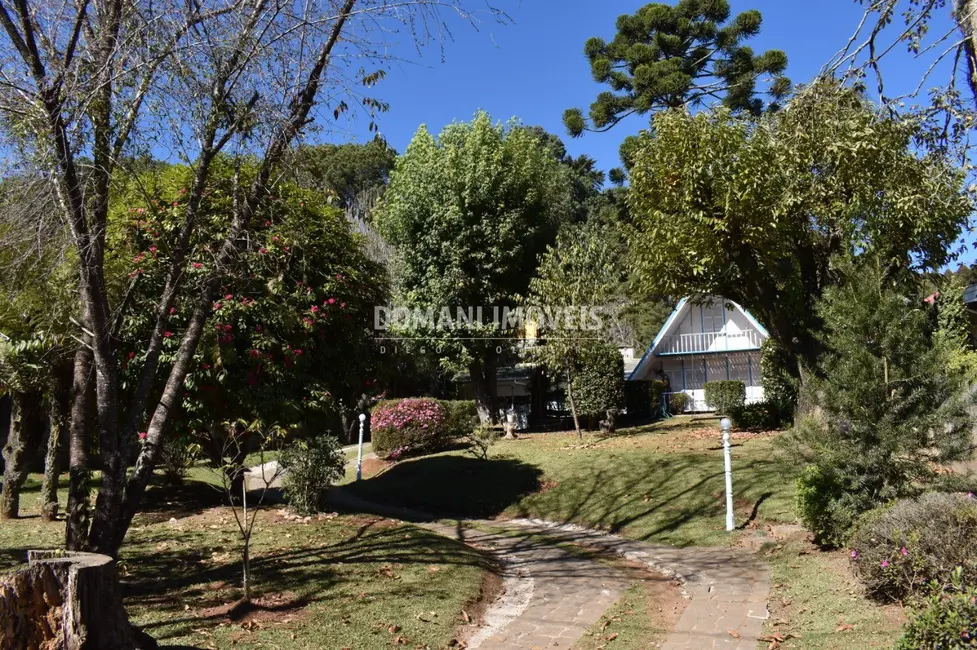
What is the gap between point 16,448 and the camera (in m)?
10.6

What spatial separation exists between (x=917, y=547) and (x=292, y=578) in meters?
5.72

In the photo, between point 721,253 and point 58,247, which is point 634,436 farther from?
point 58,247

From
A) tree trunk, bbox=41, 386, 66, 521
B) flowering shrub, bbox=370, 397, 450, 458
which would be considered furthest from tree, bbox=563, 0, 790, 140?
tree trunk, bbox=41, 386, 66, 521

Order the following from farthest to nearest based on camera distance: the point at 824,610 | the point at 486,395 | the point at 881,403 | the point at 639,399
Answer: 1. the point at 639,399
2. the point at 486,395
3. the point at 881,403
4. the point at 824,610

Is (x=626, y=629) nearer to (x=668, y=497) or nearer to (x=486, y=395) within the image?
(x=668, y=497)

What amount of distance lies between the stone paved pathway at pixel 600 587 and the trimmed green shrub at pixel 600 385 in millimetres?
9580

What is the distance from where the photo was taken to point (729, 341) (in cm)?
2972

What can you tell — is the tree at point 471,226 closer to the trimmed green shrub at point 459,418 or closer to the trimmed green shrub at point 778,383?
the trimmed green shrub at point 459,418

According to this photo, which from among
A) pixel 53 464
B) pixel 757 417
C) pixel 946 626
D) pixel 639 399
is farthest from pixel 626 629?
pixel 639 399

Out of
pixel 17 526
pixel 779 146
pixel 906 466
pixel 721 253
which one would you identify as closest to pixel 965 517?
pixel 906 466

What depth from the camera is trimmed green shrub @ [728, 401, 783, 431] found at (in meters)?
19.6

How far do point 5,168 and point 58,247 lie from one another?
2.64ft

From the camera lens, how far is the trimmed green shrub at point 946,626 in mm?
4055

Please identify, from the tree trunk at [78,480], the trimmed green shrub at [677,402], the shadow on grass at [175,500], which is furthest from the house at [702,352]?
the tree trunk at [78,480]
